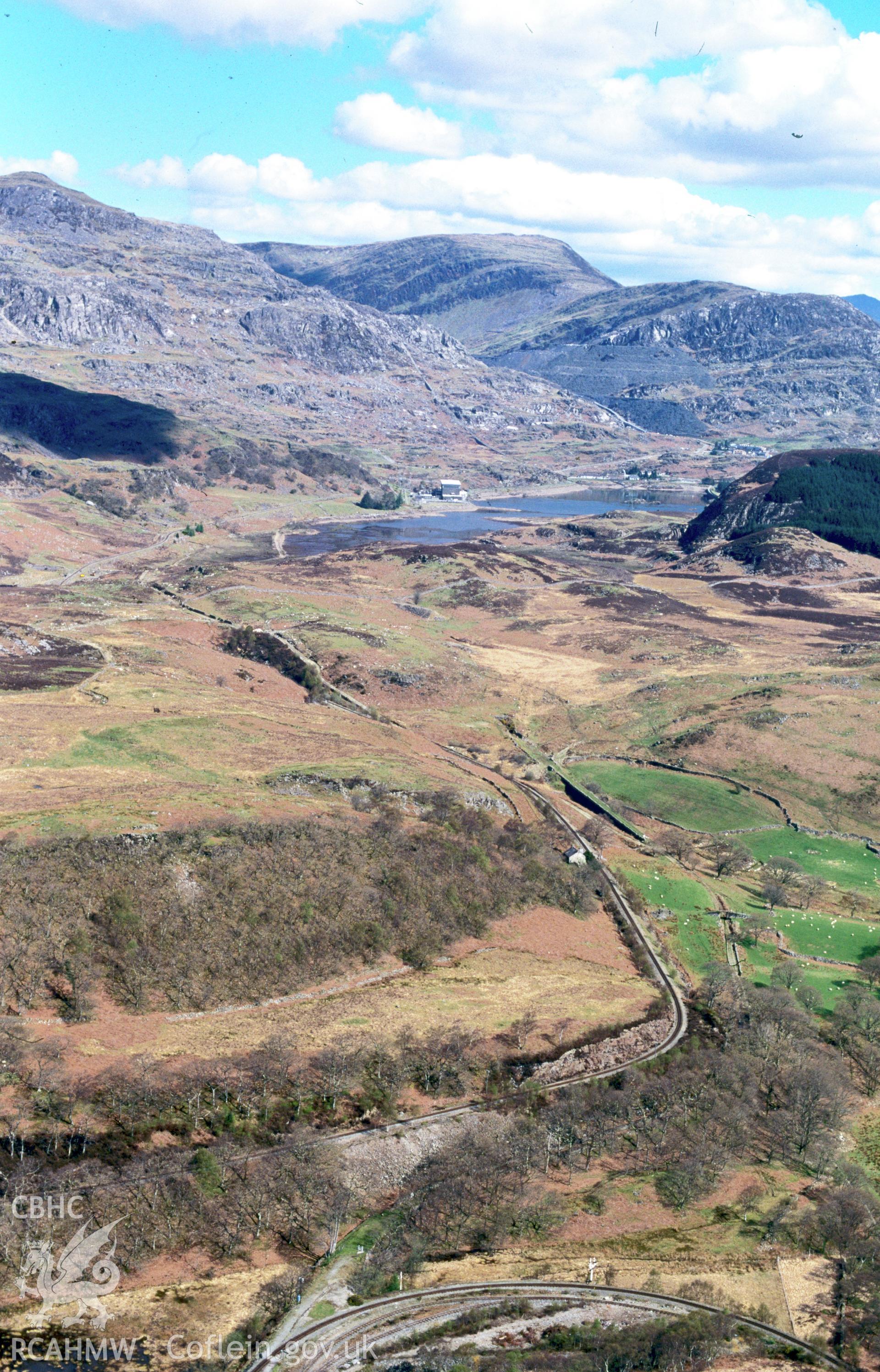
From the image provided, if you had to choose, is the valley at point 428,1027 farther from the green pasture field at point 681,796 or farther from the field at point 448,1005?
the green pasture field at point 681,796

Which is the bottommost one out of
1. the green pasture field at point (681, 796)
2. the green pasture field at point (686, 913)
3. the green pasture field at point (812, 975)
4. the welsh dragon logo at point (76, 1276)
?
the welsh dragon logo at point (76, 1276)

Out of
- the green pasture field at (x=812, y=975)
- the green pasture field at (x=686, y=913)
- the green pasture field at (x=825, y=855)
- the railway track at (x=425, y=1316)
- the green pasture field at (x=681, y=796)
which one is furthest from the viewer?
the green pasture field at (x=681, y=796)

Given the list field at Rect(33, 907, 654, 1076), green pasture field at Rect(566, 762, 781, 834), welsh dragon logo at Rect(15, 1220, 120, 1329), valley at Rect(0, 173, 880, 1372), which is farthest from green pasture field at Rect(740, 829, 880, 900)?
welsh dragon logo at Rect(15, 1220, 120, 1329)

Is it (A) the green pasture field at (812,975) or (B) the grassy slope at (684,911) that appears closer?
(A) the green pasture field at (812,975)

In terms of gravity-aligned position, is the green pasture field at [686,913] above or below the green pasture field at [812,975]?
above

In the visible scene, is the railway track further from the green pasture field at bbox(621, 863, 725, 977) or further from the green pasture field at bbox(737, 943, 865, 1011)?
the green pasture field at bbox(621, 863, 725, 977)

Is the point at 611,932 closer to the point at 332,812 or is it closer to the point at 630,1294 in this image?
the point at 332,812

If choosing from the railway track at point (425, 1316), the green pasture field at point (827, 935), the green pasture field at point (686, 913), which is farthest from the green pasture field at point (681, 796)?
the railway track at point (425, 1316)
